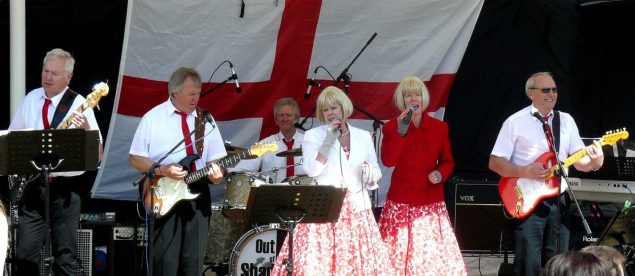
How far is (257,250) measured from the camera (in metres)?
7.58

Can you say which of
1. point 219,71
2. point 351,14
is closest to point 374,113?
point 351,14

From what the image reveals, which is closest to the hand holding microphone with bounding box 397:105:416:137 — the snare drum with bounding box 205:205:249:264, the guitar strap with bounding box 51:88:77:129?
the snare drum with bounding box 205:205:249:264

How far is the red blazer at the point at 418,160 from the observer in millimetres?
6801

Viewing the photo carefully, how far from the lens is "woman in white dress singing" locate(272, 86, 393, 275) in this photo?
6438 mm

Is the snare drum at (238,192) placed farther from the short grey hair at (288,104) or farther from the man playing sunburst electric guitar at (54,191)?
Answer: the man playing sunburst electric guitar at (54,191)

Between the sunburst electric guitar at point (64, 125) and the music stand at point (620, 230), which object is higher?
the sunburst electric guitar at point (64, 125)

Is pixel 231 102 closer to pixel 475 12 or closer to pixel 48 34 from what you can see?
pixel 48 34

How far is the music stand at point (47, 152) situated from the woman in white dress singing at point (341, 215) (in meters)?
1.43

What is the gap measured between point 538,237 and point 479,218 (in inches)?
74.4

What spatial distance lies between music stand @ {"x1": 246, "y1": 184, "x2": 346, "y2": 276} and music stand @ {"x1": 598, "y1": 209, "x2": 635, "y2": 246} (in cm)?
173

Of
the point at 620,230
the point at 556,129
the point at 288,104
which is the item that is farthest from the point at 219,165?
the point at 620,230

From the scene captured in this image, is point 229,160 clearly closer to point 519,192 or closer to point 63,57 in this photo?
point 63,57

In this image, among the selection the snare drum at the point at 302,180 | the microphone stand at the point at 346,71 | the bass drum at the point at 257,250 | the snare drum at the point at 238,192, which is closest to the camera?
the snare drum at the point at 302,180

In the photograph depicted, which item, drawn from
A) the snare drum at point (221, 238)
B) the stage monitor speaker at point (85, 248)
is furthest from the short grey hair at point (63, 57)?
the snare drum at point (221, 238)
